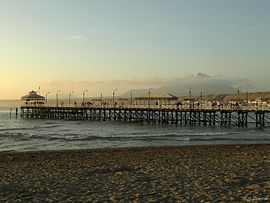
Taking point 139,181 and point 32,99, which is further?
point 32,99

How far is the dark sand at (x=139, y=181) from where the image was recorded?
8.43 metres

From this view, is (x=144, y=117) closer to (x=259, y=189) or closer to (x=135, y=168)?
(x=135, y=168)

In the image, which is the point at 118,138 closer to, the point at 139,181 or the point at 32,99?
the point at 139,181

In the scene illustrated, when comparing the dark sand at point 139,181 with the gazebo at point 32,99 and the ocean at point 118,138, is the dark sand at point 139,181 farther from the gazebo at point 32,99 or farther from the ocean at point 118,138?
the gazebo at point 32,99

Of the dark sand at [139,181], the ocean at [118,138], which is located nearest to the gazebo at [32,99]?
the ocean at [118,138]

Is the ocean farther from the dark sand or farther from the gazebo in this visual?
the gazebo

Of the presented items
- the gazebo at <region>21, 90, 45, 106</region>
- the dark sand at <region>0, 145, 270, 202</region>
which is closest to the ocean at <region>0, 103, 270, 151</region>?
the dark sand at <region>0, 145, 270, 202</region>

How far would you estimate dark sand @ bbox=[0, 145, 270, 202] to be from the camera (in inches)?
332

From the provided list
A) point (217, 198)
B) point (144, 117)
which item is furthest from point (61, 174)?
point (144, 117)

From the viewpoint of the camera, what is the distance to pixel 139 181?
400 inches

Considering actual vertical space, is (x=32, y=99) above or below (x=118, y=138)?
above

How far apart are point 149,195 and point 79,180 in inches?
105

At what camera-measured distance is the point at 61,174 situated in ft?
38.2

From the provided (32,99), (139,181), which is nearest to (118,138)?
(139,181)
